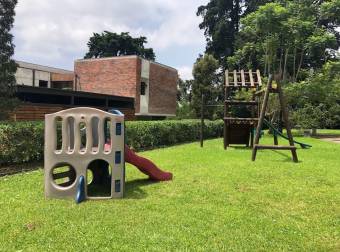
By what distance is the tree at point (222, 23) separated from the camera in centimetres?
4253

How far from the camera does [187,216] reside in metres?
5.12

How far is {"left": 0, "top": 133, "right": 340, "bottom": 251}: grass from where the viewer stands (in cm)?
417

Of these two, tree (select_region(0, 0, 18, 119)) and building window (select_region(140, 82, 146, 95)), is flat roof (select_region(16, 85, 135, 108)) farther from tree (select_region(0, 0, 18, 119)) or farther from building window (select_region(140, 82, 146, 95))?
tree (select_region(0, 0, 18, 119))

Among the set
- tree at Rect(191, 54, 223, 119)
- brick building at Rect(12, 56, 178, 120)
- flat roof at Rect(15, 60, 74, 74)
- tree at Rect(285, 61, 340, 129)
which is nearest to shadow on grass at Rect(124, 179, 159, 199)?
brick building at Rect(12, 56, 178, 120)

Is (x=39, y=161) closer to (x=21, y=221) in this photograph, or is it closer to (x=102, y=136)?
(x=102, y=136)

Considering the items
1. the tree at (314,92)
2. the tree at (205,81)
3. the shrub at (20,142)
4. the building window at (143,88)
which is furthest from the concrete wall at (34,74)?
the shrub at (20,142)

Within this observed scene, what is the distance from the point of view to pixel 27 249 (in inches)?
156

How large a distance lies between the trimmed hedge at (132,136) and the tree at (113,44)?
34120 millimetres

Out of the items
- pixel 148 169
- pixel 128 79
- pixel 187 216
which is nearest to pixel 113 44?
Result: pixel 128 79

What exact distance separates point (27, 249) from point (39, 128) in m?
6.53

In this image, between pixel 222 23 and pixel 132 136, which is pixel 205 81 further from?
pixel 132 136

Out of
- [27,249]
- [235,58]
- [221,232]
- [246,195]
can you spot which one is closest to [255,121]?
[246,195]

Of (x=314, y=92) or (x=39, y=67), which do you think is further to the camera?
(x=39, y=67)

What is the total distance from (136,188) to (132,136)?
757cm
